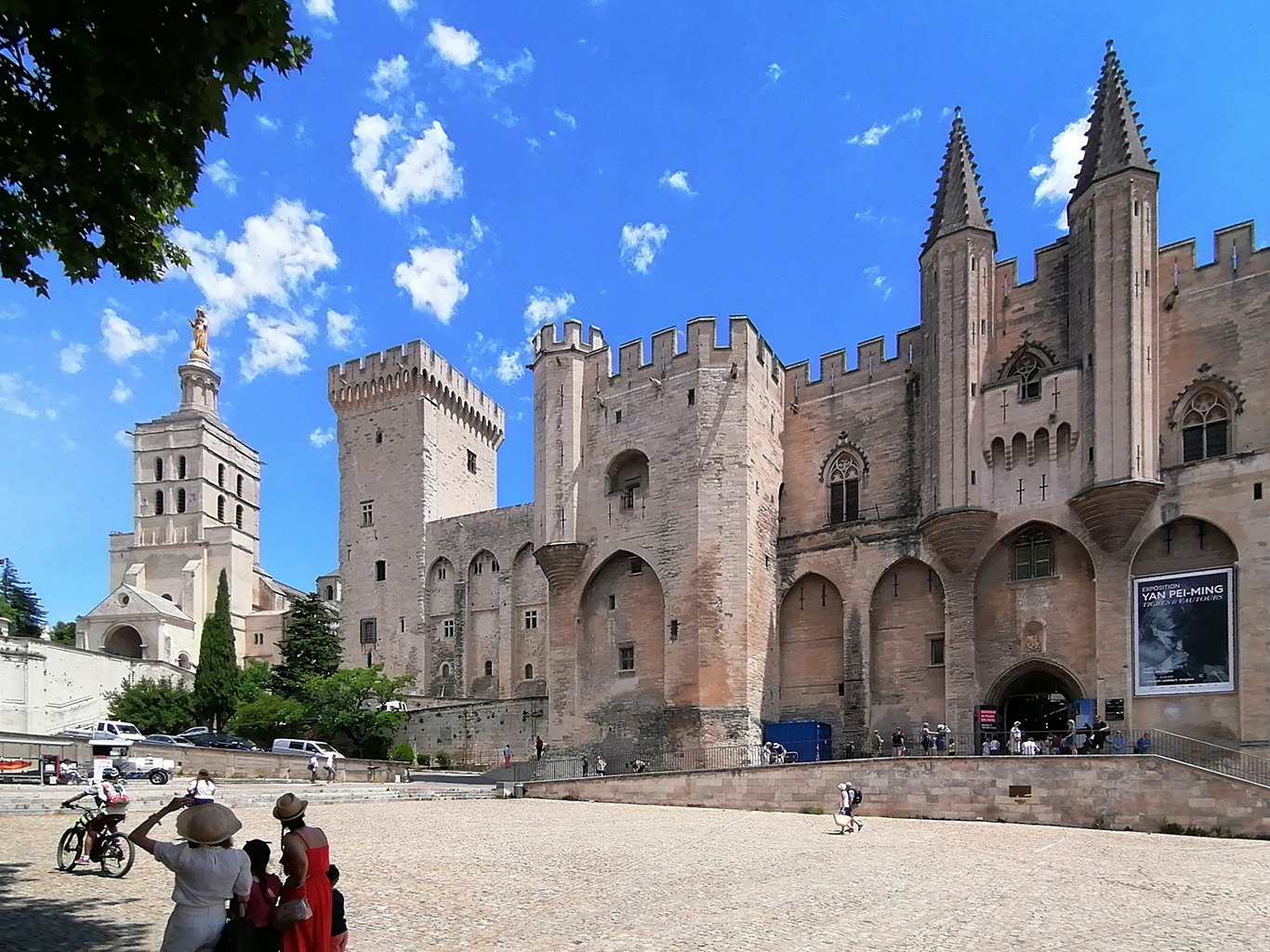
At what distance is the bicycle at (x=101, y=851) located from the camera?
10.7 m

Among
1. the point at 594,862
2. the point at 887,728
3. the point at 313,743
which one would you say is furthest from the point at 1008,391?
the point at 313,743

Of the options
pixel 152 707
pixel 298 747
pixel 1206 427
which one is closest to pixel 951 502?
pixel 1206 427

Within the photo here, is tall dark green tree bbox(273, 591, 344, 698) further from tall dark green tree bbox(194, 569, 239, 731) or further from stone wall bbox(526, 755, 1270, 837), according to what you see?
stone wall bbox(526, 755, 1270, 837)

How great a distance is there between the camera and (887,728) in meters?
29.7

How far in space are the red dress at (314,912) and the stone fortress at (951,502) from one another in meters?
23.7

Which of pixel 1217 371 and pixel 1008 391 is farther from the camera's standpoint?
pixel 1008 391

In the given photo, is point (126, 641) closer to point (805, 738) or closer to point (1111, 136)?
point (805, 738)

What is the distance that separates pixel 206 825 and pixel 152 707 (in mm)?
42954

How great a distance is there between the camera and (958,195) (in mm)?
30156

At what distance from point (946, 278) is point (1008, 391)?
3.80 metres

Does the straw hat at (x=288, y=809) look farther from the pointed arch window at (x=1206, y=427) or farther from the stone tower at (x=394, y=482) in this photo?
the stone tower at (x=394, y=482)

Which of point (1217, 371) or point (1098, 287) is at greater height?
point (1098, 287)

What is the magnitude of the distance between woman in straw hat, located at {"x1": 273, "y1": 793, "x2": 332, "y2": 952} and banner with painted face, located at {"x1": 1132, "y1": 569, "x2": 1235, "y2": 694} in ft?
78.8

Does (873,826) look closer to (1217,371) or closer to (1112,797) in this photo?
(1112,797)
